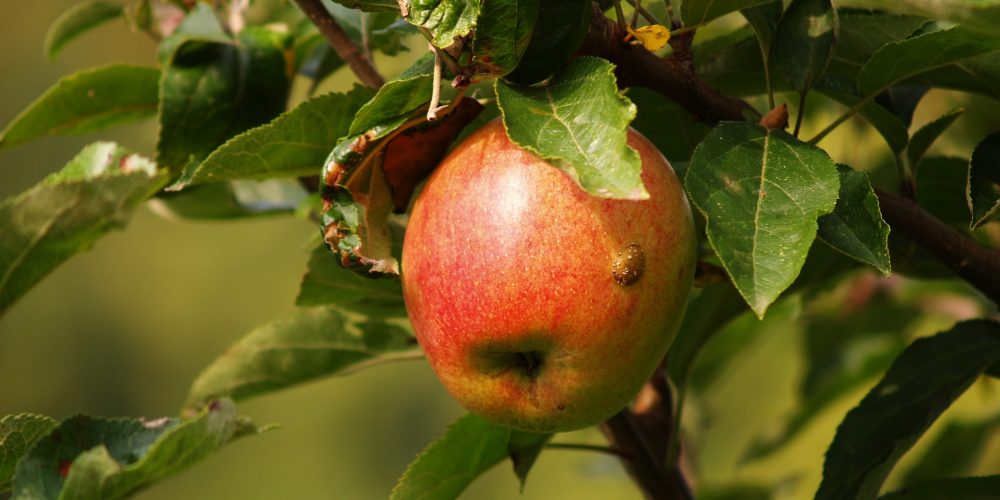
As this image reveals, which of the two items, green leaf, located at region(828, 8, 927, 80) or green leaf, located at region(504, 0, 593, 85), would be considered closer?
green leaf, located at region(504, 0, 593, 85)

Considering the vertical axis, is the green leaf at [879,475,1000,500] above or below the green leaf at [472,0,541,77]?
below

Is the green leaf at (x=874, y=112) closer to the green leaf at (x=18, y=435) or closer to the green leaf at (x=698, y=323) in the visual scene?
the green leaf at (x=698, y=323)

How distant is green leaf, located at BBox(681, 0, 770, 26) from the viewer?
2.31 feet

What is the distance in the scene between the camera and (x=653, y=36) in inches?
27.4

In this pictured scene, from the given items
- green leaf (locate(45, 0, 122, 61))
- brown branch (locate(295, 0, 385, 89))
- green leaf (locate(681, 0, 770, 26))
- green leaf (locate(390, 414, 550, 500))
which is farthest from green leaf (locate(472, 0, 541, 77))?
green leaf (locate(45, 0, 122, 61))

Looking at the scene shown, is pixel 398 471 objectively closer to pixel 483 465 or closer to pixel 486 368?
pixel 483 465

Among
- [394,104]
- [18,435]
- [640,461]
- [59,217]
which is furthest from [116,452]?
[640,461]

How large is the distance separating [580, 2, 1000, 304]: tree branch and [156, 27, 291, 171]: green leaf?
389 millimetres

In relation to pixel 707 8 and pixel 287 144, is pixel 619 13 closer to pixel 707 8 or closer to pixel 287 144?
pixel 707 8

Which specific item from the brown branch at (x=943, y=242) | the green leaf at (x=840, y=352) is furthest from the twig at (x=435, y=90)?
the green leaf at (x=840, y=352)

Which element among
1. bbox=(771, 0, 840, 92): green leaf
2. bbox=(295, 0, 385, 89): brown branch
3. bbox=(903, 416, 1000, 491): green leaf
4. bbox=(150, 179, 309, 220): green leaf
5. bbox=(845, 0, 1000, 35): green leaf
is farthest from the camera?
bbox=(903, 416, 1000, 491): green leaf

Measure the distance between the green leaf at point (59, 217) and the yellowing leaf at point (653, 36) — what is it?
437mm

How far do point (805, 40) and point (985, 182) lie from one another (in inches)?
6.1

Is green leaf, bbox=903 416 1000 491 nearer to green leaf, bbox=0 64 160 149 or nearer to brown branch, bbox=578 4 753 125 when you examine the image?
brown branch, bbox=578 4 753 125
